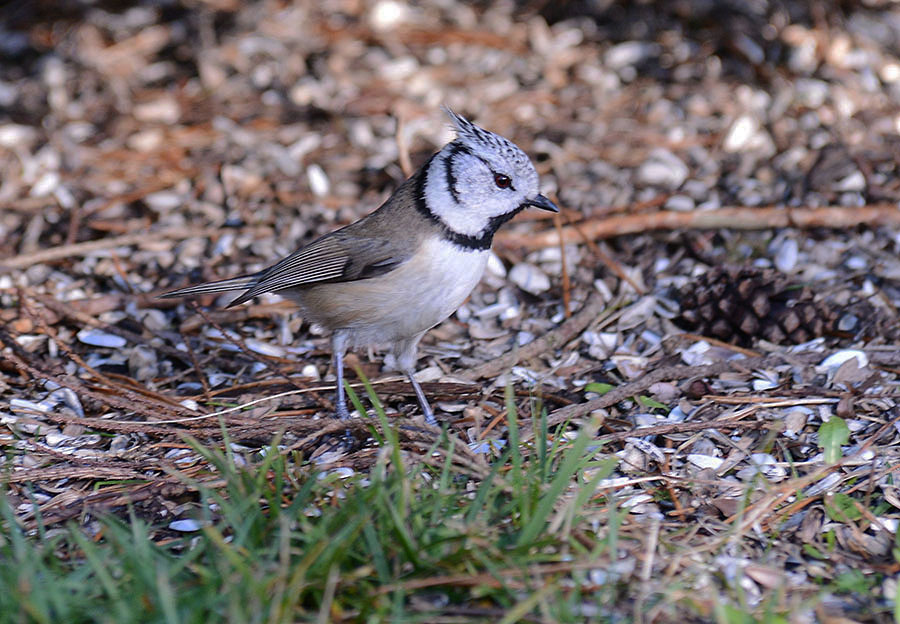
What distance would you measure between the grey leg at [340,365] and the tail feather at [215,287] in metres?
0.52

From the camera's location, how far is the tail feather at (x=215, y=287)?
422 cm

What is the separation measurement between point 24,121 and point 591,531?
17.0 feet

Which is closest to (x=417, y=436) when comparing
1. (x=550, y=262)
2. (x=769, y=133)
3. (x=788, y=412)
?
(x=788, y=412)

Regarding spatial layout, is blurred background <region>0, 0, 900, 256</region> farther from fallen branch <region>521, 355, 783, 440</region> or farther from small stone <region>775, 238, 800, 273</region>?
fallen branch <region>521, 355, 783, 440</region>

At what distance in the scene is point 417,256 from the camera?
387 cm

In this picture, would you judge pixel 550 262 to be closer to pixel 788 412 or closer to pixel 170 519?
pixel 788 412

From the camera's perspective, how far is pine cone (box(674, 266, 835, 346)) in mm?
4305

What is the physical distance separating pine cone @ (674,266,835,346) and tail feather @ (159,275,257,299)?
2.01 m

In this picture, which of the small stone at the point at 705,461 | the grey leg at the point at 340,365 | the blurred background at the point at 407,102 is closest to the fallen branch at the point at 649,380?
the small stone at the point at 705,461

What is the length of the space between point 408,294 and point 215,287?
0.95m

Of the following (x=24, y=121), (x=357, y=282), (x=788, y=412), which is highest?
(x=24, y=121)

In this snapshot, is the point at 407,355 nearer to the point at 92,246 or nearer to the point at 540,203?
the point at 540,203

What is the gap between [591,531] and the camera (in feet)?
9.23

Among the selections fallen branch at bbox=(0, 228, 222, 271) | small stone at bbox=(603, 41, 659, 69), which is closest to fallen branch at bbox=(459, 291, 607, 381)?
fallen branch at bbox=(0, 228, 222, 271)
